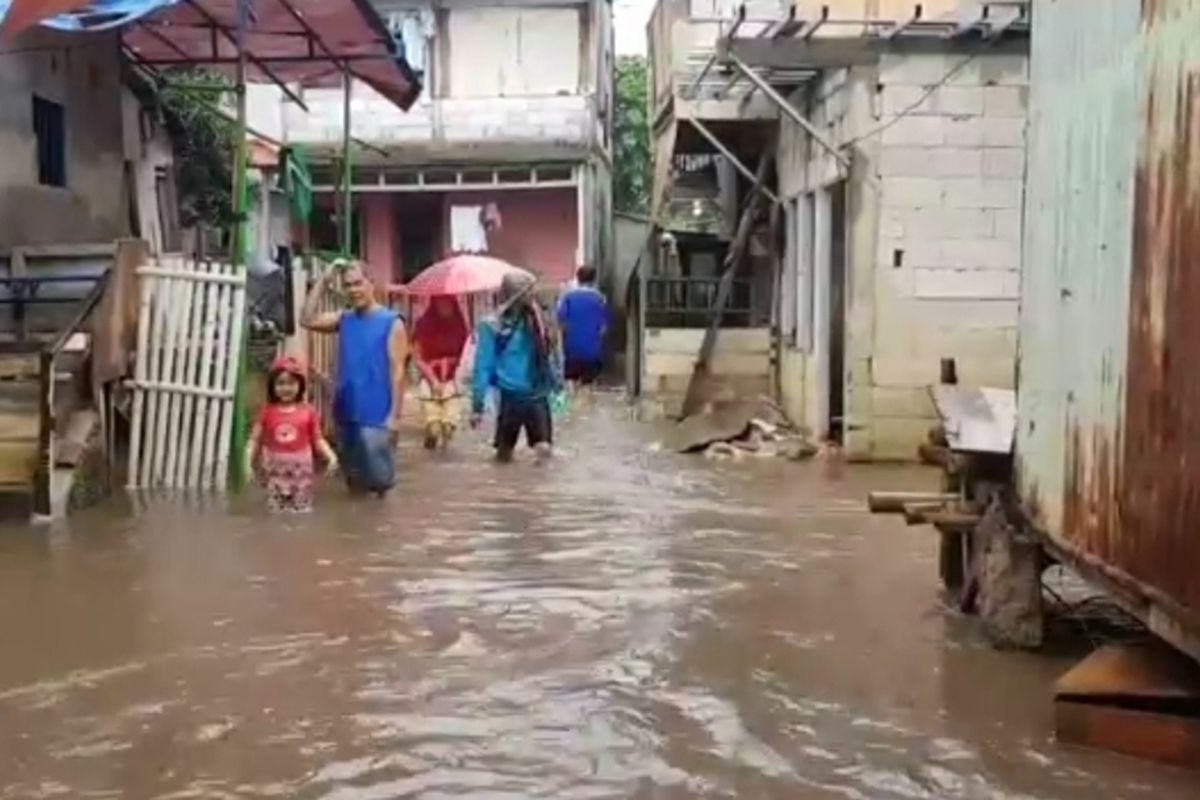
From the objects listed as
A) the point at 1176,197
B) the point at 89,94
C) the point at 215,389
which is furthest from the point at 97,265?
the point at 1176,197

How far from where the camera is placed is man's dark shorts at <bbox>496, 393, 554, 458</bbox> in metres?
14.0

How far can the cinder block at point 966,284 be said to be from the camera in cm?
1390

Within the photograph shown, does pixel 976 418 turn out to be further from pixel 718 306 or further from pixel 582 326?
pixel 582 326

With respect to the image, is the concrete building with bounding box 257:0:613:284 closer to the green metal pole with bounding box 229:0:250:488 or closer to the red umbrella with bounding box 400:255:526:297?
the red umbrella with bounding box 400:255:526:297

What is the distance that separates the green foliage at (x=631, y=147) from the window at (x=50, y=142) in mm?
21472

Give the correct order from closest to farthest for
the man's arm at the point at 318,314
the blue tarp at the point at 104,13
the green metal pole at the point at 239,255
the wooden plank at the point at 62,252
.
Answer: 1. the blue tarp at the point at 104,13
2. the green metal pole at the point at 239,255
3. the man's arm at the point at 318,314
4. the wooden plank at the point at 62,252

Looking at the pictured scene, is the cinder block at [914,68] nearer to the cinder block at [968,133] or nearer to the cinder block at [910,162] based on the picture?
→ the cinder block at [968,133]

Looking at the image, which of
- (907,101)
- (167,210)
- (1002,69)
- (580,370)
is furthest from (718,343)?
(167,210)

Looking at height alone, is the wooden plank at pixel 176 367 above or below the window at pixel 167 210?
below

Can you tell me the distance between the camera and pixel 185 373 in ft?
37.2

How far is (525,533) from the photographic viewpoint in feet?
33.1

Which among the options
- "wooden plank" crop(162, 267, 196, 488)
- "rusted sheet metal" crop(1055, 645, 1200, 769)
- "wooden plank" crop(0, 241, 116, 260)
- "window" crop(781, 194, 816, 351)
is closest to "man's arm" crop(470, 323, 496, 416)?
"wooden plank" crop(162, 267, 196, 488)

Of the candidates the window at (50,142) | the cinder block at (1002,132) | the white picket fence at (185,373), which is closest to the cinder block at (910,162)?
the cinder block at (1002,132)

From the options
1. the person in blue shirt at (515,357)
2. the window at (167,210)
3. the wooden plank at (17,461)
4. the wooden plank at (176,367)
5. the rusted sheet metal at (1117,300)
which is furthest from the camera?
the window at (167,210)
